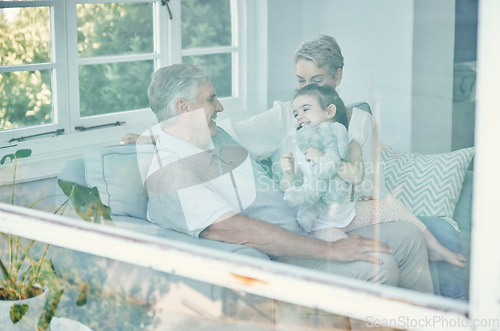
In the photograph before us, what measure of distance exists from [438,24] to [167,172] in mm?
731

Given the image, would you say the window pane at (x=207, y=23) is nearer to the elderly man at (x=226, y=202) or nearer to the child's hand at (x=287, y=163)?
the elderly man at (x=226, y=202)

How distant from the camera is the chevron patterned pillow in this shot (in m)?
1.35

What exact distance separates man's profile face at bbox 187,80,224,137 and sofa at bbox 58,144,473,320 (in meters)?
0.18

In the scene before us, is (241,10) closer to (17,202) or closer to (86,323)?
(17,202)

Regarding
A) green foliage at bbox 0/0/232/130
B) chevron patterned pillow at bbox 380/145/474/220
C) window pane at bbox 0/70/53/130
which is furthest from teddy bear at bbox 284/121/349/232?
window pane at bbox 0/70/53/130

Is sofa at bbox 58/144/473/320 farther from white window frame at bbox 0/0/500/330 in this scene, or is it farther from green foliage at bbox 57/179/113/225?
white window frame at bbox 0/0/500/330

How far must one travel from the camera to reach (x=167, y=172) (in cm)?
145

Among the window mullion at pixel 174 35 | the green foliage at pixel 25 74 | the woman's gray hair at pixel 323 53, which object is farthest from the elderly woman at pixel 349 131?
the green foliage at pixel 25 74

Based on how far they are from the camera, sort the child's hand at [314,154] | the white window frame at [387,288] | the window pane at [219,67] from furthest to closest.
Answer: the window pane at [219,67] → the child's hand at [314,154] → the white window frame at [387,288]

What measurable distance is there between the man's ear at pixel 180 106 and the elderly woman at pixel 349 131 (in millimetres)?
97

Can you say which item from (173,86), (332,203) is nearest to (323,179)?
(332,203)

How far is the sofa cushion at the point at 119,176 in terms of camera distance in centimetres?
147

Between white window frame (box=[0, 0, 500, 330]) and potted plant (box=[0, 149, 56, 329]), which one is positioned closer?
white window frame (box=[0, 0, 500, 330])

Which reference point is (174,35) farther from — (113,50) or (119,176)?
(119,176)
